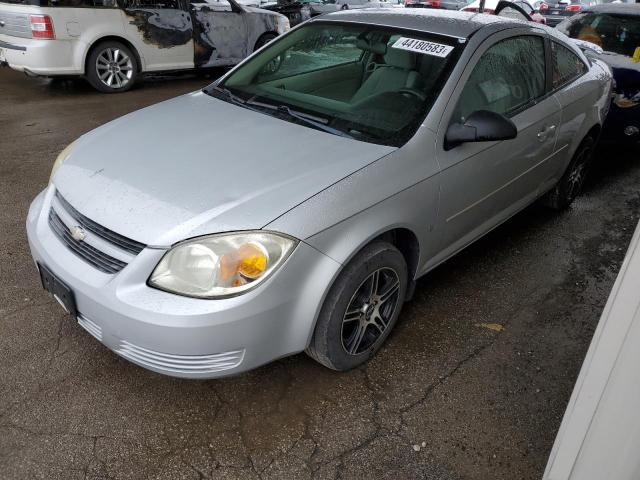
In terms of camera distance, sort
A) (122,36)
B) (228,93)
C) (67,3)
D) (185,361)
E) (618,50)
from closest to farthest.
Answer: (185,361) < (228,93) < (618,50) < (67,3) < (122,36)

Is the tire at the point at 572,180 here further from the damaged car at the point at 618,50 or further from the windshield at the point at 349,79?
the windshield at the point at 349,79

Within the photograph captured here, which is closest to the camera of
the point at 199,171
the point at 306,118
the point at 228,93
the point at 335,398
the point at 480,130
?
the point at 199,171

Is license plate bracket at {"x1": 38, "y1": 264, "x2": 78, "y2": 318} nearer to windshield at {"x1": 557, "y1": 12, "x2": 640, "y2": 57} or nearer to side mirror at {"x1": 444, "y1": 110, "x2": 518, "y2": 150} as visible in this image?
side mirror at {"x1": 444, "y1": 110, "x2": 518, "y2": 150}

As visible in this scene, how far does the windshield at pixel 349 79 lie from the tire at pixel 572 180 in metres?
1.84

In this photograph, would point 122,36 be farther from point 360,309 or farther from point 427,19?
point 360,309

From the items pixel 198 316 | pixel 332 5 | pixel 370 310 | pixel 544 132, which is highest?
pixel 544 132

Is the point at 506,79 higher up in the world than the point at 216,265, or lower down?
higher up

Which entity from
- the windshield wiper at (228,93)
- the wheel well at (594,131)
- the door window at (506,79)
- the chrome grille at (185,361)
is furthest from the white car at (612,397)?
the wheel well at (594,131)

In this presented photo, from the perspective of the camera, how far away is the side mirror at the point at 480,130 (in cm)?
258

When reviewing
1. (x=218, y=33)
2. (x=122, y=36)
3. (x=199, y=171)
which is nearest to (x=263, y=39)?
(x=218, y=33)

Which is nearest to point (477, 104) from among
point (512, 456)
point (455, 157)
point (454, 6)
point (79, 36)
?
point (455, 157)

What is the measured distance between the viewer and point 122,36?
716 cm

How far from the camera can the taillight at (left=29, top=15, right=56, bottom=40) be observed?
648 centimetres

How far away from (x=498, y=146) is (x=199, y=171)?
1653mm
